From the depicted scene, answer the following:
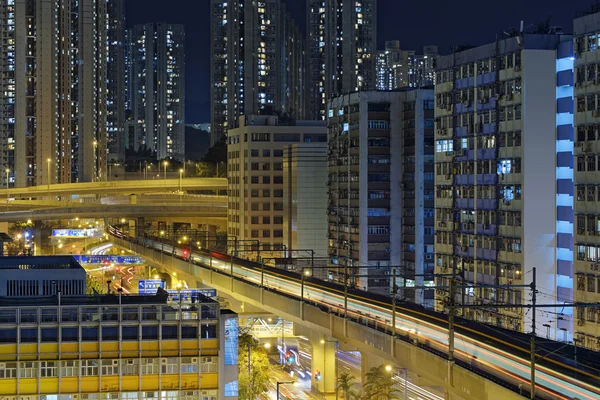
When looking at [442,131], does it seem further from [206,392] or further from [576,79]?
[206,392]

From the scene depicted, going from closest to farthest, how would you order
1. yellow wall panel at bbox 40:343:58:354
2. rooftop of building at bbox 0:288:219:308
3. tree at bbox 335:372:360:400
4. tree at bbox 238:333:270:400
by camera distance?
1. yellow wall panel at bbox 40:343:58:354
2. rooftop of building at bbox 0:288:219:308
3. tree at bbox 335:372:360:400
4. tree at bbox 238:333:270:400

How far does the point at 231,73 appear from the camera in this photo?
16862 centimetres

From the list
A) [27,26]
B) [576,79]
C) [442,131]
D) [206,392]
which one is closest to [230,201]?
[442,131]

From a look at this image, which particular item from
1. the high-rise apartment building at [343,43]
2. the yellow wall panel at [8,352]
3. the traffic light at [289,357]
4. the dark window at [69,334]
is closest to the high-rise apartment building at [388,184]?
the traffic light at [289,357]

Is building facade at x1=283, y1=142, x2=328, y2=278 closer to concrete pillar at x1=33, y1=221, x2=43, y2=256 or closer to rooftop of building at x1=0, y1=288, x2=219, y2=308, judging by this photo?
concrete pillar at x1=33, y1=221, x2=43, y2=256

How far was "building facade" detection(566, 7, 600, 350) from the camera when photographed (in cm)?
4284

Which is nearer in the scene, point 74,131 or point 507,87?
point 507,87

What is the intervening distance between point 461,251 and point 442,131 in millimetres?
6720

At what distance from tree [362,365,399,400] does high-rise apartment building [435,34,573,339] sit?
574 centimetres

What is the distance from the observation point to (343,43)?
497 feet

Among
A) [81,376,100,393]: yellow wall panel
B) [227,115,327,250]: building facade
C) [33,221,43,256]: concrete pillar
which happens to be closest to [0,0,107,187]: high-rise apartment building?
[33,221,43,256]: concrete pillar

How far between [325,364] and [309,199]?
1472 inches

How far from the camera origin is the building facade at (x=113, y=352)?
33750mm

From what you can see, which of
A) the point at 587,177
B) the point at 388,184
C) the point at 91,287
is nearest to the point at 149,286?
the point at 91,287
